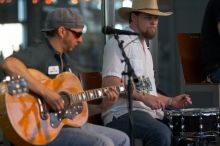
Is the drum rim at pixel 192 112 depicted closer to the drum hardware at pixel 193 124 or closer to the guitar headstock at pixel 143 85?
the drum hardware at pixel 193 124

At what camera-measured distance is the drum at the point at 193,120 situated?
16.3 feet

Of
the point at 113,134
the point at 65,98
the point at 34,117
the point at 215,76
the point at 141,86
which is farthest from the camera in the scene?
the point at 215,76

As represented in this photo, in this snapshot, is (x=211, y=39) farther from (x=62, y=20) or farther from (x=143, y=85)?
(x=62, y=20)

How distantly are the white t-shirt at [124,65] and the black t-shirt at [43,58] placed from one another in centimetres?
46

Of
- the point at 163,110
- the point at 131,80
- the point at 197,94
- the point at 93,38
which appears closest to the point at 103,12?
the point at 93,38

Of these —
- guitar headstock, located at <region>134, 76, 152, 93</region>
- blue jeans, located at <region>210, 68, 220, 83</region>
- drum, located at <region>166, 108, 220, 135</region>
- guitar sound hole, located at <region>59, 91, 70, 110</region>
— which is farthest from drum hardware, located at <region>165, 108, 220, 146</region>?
guitar sound hole, located at <region>59, 91, 70, 110</region>

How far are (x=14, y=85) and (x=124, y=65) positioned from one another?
4.59 ft

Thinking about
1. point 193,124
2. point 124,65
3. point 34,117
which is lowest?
point 193,124

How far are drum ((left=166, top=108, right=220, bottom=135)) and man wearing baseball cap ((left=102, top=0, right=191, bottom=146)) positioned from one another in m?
0.13

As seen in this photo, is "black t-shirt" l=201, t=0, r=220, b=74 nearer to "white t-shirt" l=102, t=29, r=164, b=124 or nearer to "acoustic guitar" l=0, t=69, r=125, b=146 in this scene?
"white t-shirt" l=102, t=29, r=164, b=124

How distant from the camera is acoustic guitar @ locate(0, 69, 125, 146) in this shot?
387 centimetres

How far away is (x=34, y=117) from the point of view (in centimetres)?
400

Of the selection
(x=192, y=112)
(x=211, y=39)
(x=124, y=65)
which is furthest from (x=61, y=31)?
(x=211, y=39)

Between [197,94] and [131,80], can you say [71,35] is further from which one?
[197,94]
